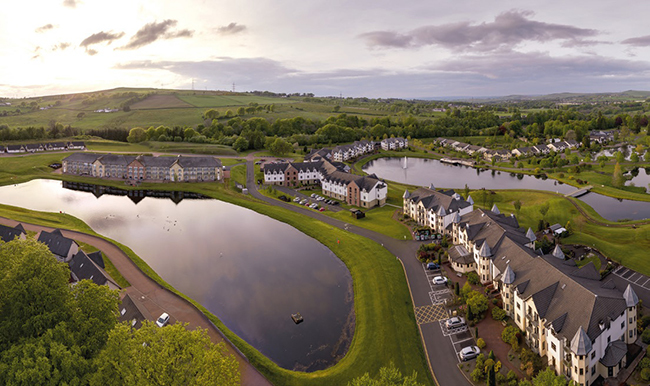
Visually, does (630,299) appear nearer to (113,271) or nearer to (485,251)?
(485,251)

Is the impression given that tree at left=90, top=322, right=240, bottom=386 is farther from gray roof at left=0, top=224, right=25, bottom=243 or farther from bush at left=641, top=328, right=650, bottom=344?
gray roof at left=0, top=224, right=25, bottom=243

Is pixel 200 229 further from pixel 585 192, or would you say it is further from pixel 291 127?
pixel 291 127

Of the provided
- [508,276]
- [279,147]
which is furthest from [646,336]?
[279,147]

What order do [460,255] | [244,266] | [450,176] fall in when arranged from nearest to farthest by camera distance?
[460,255] → [244,266] → [450,176]

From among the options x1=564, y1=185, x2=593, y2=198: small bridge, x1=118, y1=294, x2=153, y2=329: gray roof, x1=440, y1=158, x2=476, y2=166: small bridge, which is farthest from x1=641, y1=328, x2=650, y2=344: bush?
x1=440, y1=158, x2=476, y2=166: small bridge

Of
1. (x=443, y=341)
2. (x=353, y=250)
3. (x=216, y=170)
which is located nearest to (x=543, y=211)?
(x=353, y=250)

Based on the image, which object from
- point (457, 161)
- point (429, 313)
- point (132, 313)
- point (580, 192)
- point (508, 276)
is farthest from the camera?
point (457, 161)

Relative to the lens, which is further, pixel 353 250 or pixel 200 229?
pixel 200 229
